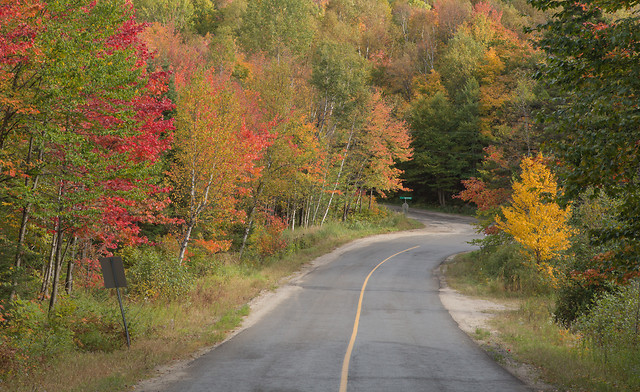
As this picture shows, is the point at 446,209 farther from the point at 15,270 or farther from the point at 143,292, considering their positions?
the point at 15,270

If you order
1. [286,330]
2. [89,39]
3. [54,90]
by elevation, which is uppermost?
[89,39]

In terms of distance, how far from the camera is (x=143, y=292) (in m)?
Answer: 17.8

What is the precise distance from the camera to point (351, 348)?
1248 cm

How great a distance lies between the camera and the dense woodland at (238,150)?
328 inches

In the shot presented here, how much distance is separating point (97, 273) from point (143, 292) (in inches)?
105

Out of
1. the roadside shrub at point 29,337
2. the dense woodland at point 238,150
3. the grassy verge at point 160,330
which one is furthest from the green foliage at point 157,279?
the roadside shrub at point 29,337

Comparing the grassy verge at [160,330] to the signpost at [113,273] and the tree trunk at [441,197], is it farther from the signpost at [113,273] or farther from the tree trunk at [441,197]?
the tree trunk at [441,197]

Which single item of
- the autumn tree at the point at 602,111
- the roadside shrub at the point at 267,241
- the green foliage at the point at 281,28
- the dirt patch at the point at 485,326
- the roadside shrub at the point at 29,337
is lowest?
the dirt patch at the point at 485,326

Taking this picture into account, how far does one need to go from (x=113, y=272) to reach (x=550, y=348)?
1101 centimetres

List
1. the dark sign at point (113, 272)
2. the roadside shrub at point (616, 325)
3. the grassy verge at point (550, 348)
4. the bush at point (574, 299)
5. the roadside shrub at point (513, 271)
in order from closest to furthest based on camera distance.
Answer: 1. the grassy verge at point (550, 348)
2. the roadside shrub at point (616, 325)
3. the dark sign at point (113, 272)
4. the bush at point (574, 299)
5. the roadside shrub at point (513, 271)

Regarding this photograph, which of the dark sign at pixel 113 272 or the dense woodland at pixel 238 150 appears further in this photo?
the dark sign at pixel 113 272

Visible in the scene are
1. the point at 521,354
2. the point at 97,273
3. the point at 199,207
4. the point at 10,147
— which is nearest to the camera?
the point at 521,354

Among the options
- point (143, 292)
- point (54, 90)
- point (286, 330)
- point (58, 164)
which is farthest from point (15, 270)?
point (286, 330)

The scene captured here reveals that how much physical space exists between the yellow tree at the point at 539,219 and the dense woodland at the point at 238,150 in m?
0.09
